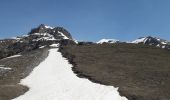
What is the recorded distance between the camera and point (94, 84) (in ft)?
134

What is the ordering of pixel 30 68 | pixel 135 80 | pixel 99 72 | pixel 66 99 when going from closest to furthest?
pixel 66 99 < pixel 135 80 < pixel 99 72 < pixel 30 68

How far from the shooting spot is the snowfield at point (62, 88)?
32.8 meters

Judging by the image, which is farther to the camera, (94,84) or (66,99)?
(94,84)

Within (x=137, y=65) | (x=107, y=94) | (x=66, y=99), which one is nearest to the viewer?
(x=66, y=99)

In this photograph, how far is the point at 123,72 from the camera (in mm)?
51688

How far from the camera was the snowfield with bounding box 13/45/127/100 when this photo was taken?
108ft

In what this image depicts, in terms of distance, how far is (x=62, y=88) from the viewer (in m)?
37.8

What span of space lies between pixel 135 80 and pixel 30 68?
1964 cm

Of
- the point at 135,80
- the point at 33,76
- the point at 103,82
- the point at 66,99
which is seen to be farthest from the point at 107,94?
the point at 33,76

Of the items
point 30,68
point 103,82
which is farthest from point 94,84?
point 30,68

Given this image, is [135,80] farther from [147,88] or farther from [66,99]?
[66,99]

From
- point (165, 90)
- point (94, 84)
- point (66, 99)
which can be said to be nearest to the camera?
point (66, 99)

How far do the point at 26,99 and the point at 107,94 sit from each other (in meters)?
7.82

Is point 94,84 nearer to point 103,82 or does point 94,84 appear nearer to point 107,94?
point 103,82
